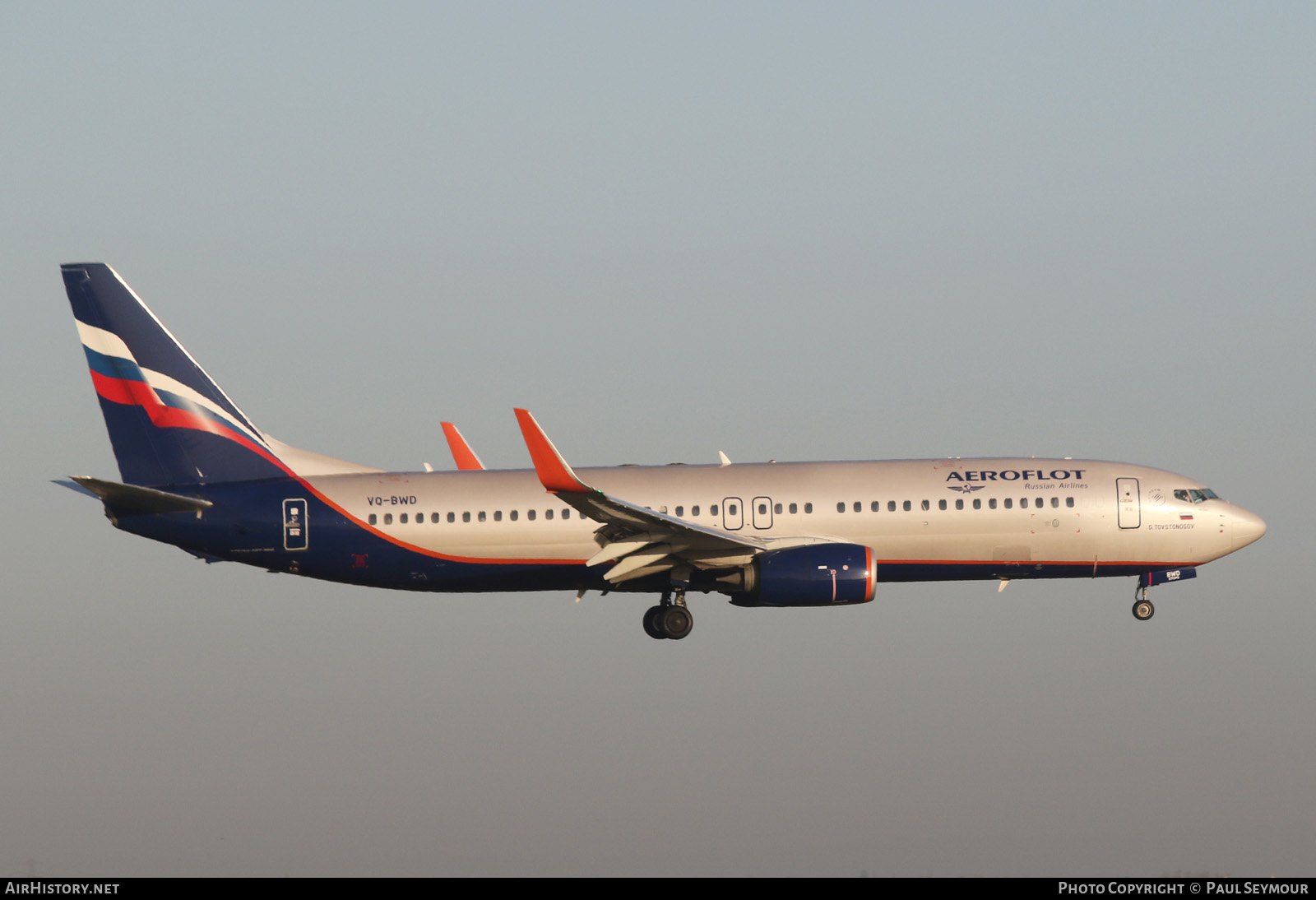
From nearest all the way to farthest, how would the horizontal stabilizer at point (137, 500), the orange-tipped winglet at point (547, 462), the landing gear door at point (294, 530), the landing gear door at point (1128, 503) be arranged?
the orange-tipped winglet at point (547, 462)
the horizontal stabilizer at point (137, 500)
the landing gear door at point (294, 530)
the landing gear door at point (1128, 503)

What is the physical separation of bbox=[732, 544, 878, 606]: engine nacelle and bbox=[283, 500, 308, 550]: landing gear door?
12.2m

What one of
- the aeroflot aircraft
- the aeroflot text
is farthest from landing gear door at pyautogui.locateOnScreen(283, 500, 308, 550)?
the aeroflot text

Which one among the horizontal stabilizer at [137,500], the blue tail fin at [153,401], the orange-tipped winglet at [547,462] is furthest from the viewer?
the blue tail fin at [153,401]

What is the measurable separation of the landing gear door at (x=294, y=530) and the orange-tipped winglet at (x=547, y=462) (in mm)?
8153

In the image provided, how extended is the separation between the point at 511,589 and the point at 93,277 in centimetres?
1479

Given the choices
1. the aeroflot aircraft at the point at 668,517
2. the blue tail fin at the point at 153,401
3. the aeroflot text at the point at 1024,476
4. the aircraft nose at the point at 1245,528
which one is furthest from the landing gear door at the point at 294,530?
the aircraft nose at the point at 1245,528

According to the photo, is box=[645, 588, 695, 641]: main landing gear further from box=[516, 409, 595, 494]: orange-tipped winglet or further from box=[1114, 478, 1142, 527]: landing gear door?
box=[1114, 478, 1142, 527]: landing gear door

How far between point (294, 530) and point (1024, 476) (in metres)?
19.6

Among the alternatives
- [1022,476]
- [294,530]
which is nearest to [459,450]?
[294,530]

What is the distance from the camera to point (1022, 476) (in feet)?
128

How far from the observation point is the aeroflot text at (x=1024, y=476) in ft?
127

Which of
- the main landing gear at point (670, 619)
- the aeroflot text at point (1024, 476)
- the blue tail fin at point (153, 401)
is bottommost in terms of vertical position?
the main landing gear at point (670, 619)

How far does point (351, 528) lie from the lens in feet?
127

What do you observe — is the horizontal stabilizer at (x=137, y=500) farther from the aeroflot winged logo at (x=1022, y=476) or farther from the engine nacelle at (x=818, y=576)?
the aeroflot winged logo at (x=1022, y=476)
